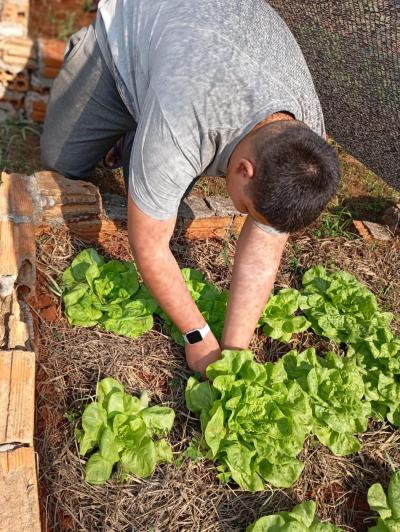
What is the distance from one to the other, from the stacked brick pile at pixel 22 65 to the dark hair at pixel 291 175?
250 cm

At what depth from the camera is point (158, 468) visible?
7.33 feet

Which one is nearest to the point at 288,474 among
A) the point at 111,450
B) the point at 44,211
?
the point at 111,450

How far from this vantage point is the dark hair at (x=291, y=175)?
1.82m

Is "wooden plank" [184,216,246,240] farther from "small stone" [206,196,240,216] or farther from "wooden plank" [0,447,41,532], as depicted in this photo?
"wooden plank" [0,447,41,532]

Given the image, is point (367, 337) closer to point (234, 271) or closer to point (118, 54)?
point (234, 271)

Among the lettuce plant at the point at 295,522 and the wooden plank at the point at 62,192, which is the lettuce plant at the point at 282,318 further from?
the wooden plank at the point at 62,192

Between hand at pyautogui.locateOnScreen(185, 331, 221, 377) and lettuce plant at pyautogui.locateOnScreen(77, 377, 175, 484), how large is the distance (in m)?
0.26

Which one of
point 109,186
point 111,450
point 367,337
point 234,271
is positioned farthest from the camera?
point 109,186

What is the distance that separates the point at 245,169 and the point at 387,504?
145cm

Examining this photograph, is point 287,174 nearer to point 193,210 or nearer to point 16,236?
point 16,236

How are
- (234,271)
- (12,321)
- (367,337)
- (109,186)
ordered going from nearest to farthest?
(12,321), (234,271), (367,337), (109,186)

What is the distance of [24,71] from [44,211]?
4.96 ft

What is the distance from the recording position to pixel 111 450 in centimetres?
211

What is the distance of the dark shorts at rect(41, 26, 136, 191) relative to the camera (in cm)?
293
